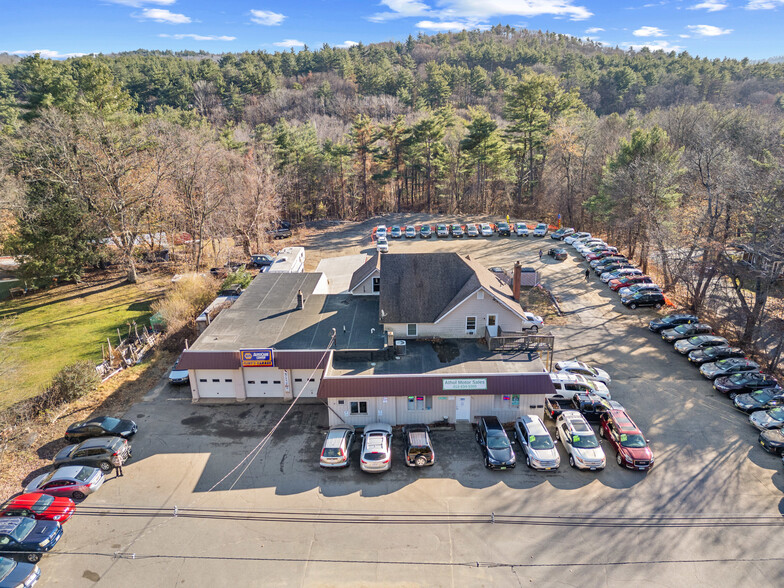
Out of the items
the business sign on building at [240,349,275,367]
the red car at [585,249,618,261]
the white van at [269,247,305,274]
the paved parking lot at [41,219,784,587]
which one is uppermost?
the white van at [269,247,305,274]

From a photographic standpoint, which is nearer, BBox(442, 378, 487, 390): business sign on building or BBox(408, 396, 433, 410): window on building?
BBox(442, 378, 487, 390): business sign on building

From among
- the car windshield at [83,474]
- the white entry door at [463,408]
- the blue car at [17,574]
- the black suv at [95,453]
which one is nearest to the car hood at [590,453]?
the white entry door at [463,408]

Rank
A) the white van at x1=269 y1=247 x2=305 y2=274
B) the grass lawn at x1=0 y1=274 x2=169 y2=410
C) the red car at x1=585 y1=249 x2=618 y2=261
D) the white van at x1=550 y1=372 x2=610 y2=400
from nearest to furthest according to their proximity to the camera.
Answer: the white van at x1=550 y1=372 x2=610 y2=400 → the grass lawn at x1=0 y1=274 x2=169 y2=410 → the white van at x1=269 y1=247 x2=305 y2=274 → the red car at x1=585 y1=249 x2=618 y2=261

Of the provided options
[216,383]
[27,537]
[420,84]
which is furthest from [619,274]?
[420,84]

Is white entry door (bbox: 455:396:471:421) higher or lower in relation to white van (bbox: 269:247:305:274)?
lower

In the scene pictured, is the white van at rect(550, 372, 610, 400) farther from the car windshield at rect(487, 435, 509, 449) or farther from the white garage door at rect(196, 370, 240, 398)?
the white garage door at rect(196, 370, 240, 398)

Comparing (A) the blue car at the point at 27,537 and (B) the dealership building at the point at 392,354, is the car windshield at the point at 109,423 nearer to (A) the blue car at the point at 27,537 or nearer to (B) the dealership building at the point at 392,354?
(B) the dealership building at the point at 392,354

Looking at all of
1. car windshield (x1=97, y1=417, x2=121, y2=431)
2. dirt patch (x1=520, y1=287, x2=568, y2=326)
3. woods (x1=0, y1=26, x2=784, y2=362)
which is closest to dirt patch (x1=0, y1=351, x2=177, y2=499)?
car windshield (x1=97, y1=417, x2=121, y2=431)
